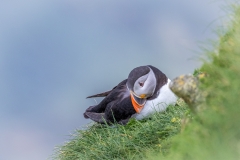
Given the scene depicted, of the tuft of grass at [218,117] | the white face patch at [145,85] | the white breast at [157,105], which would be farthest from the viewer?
the white breast at [157,105]

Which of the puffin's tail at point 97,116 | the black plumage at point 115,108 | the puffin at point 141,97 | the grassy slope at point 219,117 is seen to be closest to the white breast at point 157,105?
the puffin at point 141,97

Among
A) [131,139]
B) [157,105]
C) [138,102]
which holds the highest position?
[138,102]

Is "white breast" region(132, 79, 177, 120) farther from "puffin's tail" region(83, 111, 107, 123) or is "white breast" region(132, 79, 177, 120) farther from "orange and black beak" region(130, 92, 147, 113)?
"puffin's tail" region(83, 111, 107, 123)

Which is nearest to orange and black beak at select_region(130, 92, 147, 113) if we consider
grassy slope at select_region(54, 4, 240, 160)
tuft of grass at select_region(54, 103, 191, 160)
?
tuft of grass at select_region(54, 103, 191, 160)

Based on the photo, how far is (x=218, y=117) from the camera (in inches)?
110

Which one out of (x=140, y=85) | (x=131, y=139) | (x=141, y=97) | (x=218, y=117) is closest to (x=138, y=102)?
(x=141, y=97)

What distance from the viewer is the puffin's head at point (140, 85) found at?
572cm

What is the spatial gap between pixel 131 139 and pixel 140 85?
737mm

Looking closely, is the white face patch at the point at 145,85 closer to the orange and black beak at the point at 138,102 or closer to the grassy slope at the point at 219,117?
the orange and black beak at the point at 138,102

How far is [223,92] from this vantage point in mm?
2910

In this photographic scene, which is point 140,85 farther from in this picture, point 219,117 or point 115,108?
point 219,117

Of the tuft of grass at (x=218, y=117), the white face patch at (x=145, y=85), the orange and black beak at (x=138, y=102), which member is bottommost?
the tuft of grass at (x=218, y=117)

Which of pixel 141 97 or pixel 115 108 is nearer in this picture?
pixel 141 97

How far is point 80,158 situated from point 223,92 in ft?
9.66
